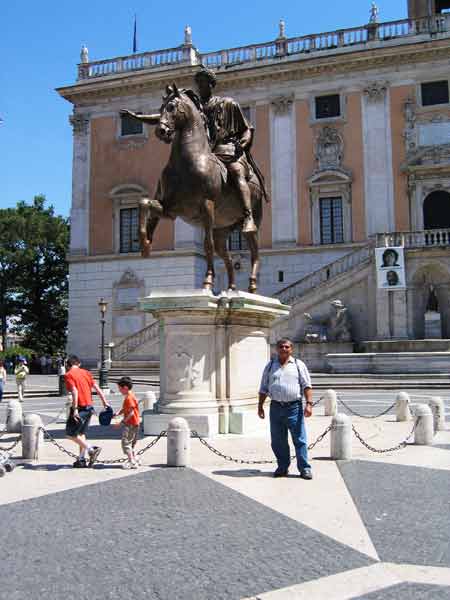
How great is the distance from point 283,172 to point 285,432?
2919 cm

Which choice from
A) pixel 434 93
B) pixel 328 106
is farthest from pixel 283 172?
pixel 434 93

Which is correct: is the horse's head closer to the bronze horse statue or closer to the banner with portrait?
the bronze horse statue

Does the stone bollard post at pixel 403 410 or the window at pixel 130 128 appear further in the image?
the window at pixel 130 128

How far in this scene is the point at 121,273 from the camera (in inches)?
1447

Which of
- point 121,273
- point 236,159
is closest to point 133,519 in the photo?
point 236,159

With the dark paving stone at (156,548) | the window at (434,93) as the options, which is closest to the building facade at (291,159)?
the window at (434,93)

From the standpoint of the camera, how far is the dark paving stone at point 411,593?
4012mm

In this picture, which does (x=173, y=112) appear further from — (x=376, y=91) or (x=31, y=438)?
(x=376, y=91)

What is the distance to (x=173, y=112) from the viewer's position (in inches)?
386

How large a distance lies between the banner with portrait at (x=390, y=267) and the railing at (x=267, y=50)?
41.6 feet

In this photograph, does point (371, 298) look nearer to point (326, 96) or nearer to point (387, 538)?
point (326, 96)

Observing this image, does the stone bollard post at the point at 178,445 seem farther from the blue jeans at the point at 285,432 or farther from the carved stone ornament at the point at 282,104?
the carved stone ornament at the point at 282,104

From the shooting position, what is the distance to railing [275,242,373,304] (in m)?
30.0

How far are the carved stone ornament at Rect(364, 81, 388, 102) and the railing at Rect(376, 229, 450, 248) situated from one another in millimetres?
8982
